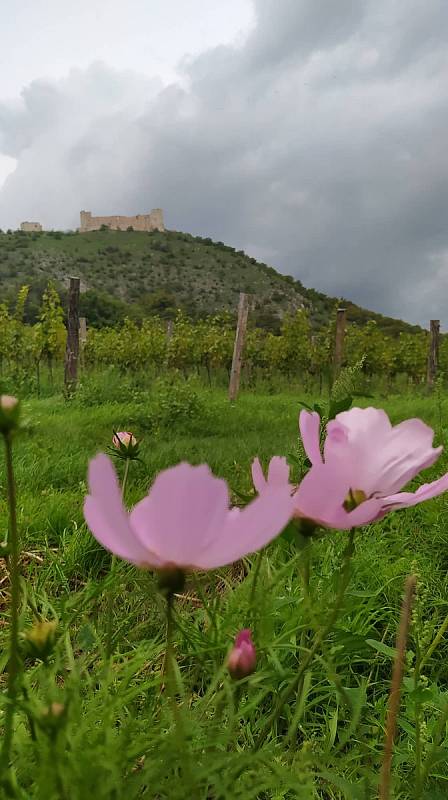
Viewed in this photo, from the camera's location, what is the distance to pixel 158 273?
159 ft

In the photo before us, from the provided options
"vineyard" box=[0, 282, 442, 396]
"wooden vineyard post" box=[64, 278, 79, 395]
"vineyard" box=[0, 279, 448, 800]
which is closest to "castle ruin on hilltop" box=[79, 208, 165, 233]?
"vineyard" box=[0, 282, 442, 396]

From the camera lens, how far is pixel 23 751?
1.55 feet

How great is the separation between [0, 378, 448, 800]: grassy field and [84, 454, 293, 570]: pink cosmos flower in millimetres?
111

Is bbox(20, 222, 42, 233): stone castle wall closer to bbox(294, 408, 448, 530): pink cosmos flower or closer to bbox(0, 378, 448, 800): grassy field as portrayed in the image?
bbox(0, 378, 448, 800): grassy field

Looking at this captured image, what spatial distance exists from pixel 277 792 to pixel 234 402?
24.3ft

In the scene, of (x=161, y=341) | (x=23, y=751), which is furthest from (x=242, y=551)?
(x=161, y=341)

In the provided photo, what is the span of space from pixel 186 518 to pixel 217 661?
0.49 m

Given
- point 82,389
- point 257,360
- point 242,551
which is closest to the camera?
point 242,551

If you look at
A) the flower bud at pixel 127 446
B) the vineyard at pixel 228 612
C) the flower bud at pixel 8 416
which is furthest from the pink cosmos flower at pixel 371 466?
the flower bud at pixel 127 446

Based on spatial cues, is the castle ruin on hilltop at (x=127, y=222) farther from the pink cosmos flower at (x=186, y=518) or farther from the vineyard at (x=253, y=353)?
the pink cosmos flower at (x=186, y=518)

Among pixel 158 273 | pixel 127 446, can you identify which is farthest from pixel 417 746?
pixel 158 273

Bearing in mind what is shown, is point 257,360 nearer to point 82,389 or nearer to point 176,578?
point 82,389

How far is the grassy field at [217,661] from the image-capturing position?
0.43 m

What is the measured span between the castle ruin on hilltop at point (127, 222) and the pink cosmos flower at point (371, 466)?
61171 millimetres
